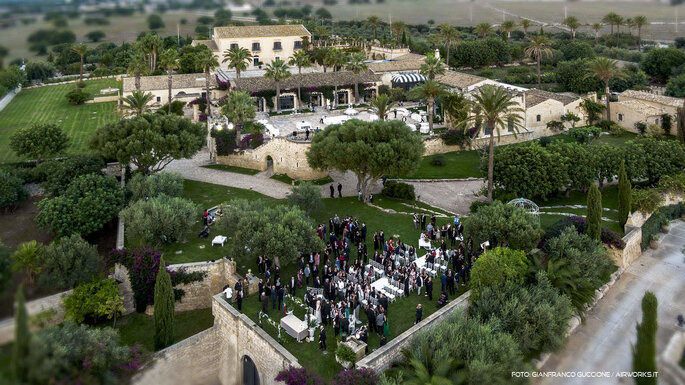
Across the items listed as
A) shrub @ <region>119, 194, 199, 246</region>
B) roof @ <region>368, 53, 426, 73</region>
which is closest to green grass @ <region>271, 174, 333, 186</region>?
shrub @ <region>119, 194, 199, 246</region>

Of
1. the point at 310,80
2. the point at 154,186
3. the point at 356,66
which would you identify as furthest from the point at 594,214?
the point at 310,80

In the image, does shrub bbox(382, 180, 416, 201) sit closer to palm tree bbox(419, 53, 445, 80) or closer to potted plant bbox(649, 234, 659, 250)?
potted plant bbox(649, 234, 659, 250)

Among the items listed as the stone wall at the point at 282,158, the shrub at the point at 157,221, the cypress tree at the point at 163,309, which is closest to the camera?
the cypress tree at the point at 163,309

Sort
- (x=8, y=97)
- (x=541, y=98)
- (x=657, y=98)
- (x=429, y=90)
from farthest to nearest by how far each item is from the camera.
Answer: (x=8, y=97) < (x=657, y=98) < (x=541, y=98) < (x=429, y=90)

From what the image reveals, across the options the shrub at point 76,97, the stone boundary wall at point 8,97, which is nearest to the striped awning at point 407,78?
the shrub at point 76,97

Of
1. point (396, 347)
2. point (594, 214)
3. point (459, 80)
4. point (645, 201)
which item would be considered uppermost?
point (459, 80)

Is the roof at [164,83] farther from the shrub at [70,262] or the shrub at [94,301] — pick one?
the shrub at [94,301]

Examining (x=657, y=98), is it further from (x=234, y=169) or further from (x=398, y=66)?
(x=234, y=169)

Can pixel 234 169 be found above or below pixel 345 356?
above
